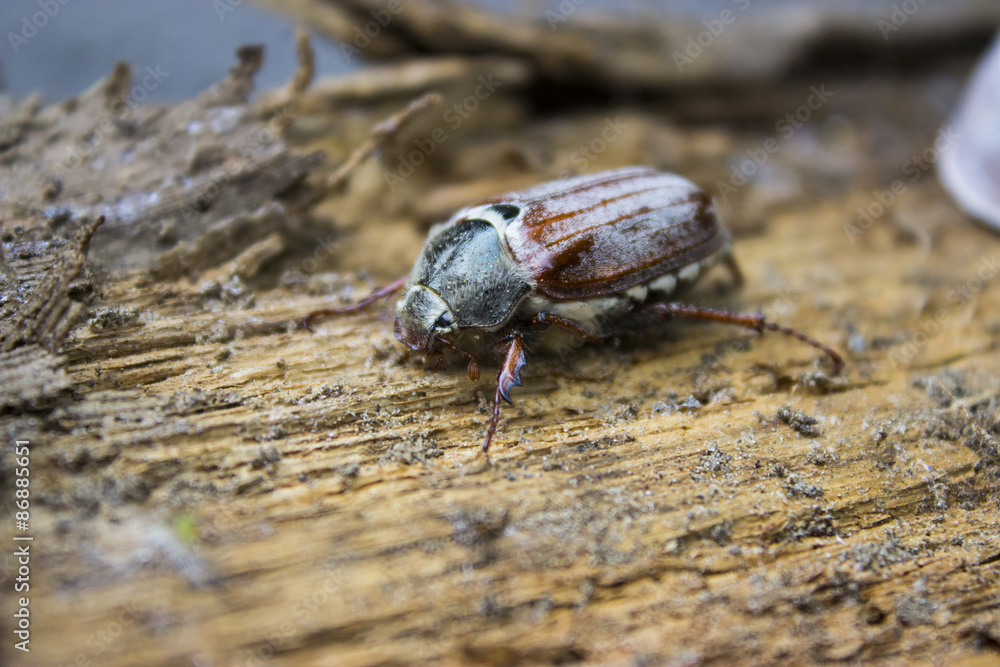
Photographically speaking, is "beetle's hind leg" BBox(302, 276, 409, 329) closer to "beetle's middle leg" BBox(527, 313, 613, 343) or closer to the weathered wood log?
the weathered wood log

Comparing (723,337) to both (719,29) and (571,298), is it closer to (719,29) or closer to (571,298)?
(571,298)

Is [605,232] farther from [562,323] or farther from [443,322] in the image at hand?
[443,322]

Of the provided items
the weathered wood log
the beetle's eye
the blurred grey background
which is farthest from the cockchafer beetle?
the blurred grey background

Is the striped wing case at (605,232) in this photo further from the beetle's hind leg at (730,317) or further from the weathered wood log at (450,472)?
the weathered wood log at (450,472)

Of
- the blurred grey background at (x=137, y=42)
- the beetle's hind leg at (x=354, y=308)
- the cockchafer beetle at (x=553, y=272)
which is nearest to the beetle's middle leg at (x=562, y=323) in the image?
the cockchafer beetle at (x=553, y=272)

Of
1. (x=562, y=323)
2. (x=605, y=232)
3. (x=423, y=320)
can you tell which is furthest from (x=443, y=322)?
(x=605, y=232)

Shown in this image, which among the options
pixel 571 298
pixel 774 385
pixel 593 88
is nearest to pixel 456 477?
pixel 571 298

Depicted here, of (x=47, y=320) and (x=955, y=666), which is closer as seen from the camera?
(x=955, y=666)
